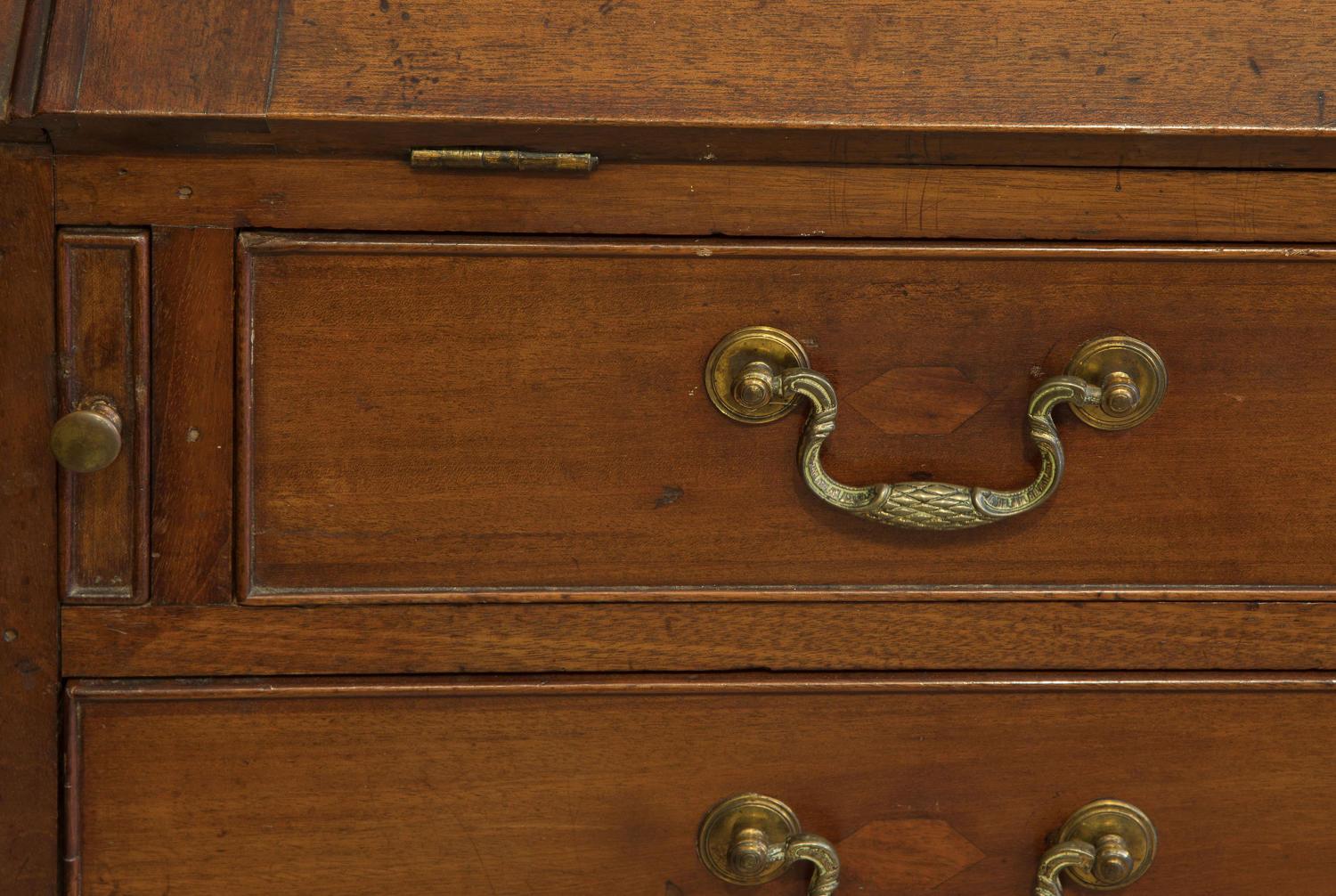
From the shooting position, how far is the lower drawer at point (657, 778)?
1.86ft

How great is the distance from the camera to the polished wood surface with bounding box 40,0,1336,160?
1.68ft

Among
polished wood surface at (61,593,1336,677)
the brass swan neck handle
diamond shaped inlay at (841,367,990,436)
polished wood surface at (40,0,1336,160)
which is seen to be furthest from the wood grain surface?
the brass swan neck handle

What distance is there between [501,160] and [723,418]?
0.15 m

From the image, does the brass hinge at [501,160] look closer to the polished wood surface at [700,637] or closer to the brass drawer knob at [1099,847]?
the polished wood surface at [700,637]

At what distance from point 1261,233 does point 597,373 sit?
0.31m

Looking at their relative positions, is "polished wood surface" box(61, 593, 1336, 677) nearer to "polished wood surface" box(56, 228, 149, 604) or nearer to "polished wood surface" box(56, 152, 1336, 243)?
"polished wood surface" box(56, 228, 149, 604)

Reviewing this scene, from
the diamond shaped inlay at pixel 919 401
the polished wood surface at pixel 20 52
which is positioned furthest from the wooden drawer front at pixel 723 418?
the polished wood surface at pixel 20 52

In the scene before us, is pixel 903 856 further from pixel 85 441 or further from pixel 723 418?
pixel 85 441

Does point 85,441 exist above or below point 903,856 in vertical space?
above

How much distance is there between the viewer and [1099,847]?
59cm

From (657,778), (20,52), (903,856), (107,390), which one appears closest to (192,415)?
(107,390)

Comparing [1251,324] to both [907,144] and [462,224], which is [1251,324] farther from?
[462,224]

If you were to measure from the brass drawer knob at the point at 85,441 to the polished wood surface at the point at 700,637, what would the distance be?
0.25 ft

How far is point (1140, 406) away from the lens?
557 millimetres
